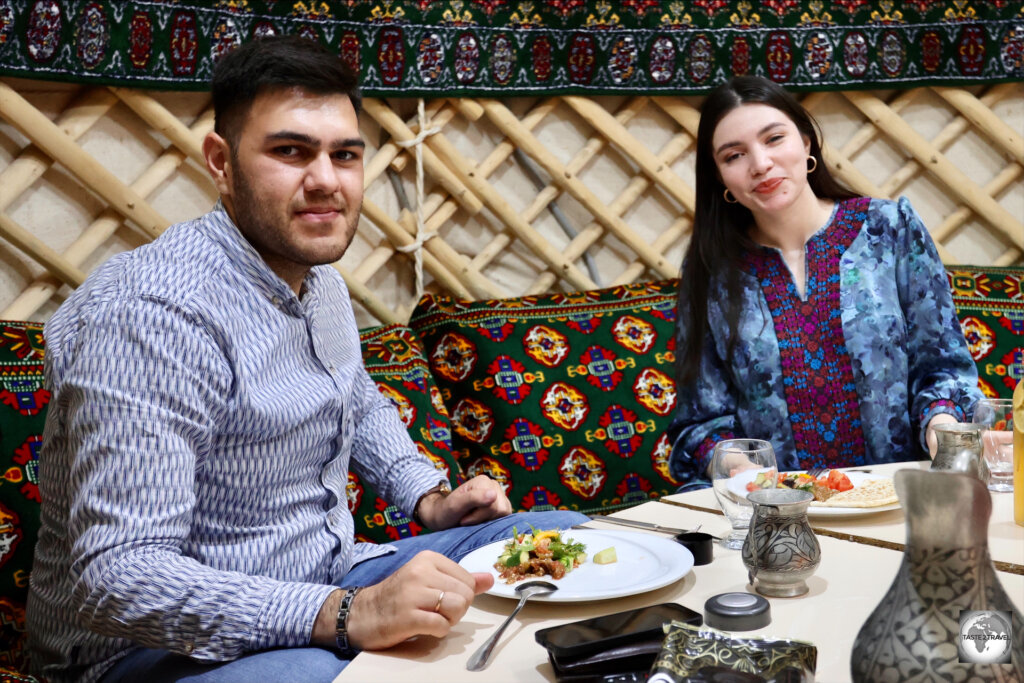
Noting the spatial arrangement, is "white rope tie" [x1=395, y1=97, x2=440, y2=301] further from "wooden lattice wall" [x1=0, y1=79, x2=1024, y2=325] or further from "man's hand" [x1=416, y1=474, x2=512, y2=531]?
"man's hand" [x1=416, y1=474, x2=512, y2=531]

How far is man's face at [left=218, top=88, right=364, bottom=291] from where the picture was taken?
1017 mm

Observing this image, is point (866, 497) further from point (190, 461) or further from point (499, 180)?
point (499, 180)

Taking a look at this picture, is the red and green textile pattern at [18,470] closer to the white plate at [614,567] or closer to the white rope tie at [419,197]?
the white plate at [614,567]

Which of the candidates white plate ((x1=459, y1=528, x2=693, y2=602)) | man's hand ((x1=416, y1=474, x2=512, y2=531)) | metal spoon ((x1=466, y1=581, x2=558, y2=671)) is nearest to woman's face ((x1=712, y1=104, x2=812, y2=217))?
man's hand ((x1=416, y1=474, x2=512, y2=531))

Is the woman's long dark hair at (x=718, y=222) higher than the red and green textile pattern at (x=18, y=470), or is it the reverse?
the woman's long dark hair at (x=718, y=222)

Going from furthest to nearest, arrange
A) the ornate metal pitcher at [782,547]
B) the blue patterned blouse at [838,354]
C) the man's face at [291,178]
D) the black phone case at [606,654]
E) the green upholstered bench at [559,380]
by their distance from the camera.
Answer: the green upholstered bench at [559,380] → the blue patterned blouse at [838,354] → the man's face at [291,178] → the ornate metal pitcher at [782,547] → the black phone case at [606,654]

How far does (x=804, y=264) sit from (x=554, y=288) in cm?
80

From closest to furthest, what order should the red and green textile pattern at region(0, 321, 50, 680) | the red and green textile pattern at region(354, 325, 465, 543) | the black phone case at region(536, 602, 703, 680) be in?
the black phone case at region(536, 602, 703, 680) → the red and green textile pattern at region(0, 321, 50, 680) → the red and green textile pattern at region(354, 325, 465, 543)

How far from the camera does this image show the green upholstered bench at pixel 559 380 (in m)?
1.76

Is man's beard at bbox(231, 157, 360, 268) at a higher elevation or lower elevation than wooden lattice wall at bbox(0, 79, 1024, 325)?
lower

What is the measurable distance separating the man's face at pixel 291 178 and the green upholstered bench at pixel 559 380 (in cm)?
63

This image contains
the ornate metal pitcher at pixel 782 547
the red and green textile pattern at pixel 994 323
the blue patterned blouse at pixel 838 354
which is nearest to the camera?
the ornate metal pitcher at pixel 782 547

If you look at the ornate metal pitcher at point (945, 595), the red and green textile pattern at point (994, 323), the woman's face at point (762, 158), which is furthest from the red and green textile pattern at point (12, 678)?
the red and green textile pattern at point (994, 323)

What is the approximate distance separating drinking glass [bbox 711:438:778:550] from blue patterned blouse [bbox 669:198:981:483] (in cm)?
50
